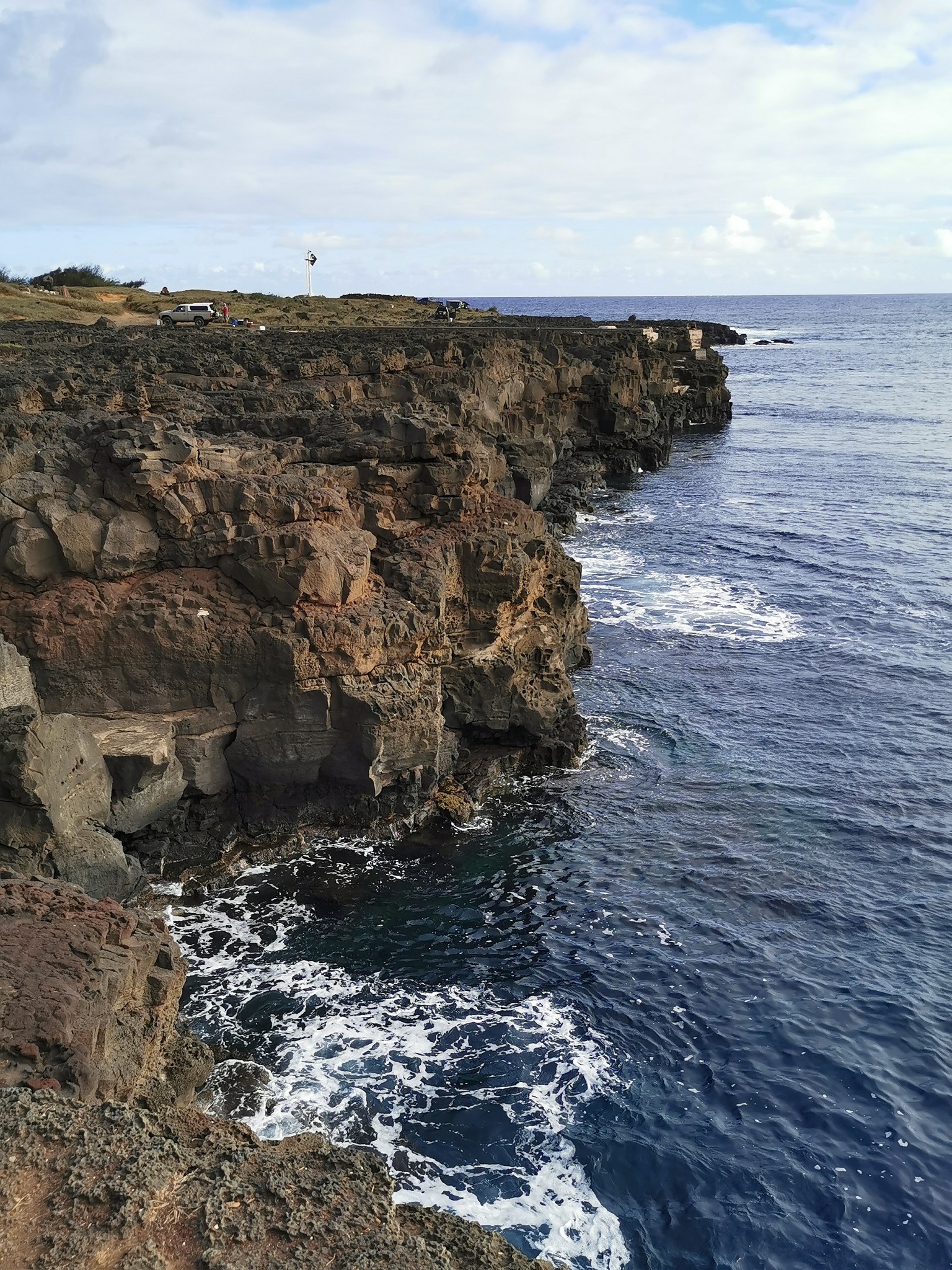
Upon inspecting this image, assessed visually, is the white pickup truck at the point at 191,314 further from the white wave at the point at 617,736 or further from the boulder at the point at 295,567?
the boulder at the point at 295,567

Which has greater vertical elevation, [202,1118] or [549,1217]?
[202,1118]

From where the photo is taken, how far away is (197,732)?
63.8ft

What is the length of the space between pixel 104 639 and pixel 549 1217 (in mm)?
12346

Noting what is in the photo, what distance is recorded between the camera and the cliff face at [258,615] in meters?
19.2

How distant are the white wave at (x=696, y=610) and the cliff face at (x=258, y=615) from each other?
8.32 metres

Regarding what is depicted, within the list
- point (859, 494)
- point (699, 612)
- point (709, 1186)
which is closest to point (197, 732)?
point (709, 1186)

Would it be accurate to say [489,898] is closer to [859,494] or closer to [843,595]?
[843,595]

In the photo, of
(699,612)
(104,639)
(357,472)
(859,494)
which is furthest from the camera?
(859,494)

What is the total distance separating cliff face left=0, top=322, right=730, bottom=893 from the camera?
19.2 meters

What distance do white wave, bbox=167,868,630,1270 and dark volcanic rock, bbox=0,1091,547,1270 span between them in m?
3.94

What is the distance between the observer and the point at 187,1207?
856 cm

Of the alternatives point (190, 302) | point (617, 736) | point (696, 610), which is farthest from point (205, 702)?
point (190, 302)

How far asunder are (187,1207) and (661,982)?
10.5m

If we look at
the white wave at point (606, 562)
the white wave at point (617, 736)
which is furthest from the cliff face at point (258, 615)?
the white wave at point (606, 562)
